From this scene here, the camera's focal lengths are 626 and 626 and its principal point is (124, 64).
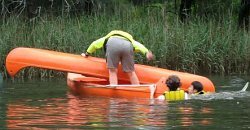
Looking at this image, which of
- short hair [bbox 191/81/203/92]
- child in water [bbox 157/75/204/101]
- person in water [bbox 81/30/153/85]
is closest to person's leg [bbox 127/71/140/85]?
person in water [bbox 81/30/153/85]

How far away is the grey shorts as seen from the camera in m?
11.6

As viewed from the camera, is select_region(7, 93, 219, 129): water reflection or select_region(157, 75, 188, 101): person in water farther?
select_region(157, 75, 188, 101): person in water

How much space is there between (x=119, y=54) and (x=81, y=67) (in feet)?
2.88

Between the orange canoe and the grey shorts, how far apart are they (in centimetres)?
29

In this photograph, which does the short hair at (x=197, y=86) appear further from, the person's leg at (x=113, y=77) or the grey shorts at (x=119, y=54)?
the person's leg at (x=113, y=77)

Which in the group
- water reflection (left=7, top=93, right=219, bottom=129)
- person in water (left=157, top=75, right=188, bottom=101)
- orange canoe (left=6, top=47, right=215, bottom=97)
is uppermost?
orange canoe (left=6, top=47, right=215, bottom=97)

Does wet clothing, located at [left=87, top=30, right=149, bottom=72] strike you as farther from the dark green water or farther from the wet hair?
the wet hair

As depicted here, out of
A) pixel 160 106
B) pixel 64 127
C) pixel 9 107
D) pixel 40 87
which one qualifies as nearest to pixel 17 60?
pixel 40 87

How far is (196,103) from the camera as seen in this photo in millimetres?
10086

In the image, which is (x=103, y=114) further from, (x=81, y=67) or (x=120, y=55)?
(x=81, y=67)

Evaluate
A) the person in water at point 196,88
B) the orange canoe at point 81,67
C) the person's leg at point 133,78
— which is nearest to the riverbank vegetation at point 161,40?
the orange canoe at point 81,67

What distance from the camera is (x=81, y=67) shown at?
39.5 ft

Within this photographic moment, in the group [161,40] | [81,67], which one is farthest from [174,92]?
[161,40]

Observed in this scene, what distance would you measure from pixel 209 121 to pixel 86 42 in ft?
26.0
